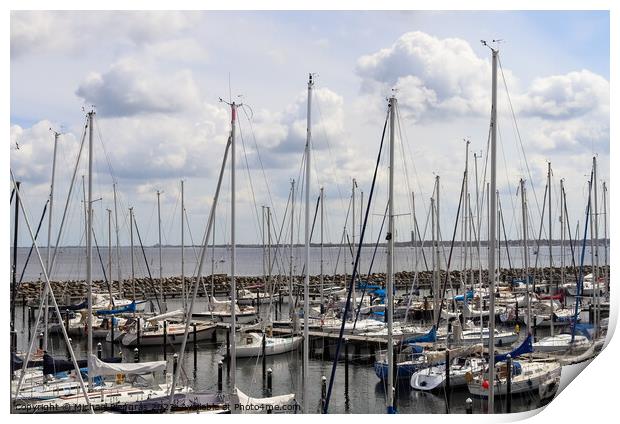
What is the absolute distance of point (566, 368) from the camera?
1909 centimetres

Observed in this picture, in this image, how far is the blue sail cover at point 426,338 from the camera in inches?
1041

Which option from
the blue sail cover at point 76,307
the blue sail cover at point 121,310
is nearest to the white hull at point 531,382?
the blue sail cover at point 121,310

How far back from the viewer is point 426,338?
1056 inches

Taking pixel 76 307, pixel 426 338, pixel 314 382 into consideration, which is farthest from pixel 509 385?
pixel 76 307

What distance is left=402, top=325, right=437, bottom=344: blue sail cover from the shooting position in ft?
86.7

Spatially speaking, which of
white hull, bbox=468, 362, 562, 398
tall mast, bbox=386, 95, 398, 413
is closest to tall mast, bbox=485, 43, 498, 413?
tall mast, bbox=386, 95, 398, 413

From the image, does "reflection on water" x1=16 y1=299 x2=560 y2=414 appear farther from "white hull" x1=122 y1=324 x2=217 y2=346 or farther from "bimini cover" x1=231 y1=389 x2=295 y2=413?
"bimini cover" x1=231 y1=389 x2=295 y2=413

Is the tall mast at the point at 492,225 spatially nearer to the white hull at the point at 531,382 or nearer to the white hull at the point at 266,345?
the white hull at the point at 531,382

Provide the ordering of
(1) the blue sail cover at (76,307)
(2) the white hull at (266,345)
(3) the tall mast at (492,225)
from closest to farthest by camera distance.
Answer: (3) the tall mast at (492,225)
(2) the white hull at (266,345)
(1) the blue sail cover at (76,307)

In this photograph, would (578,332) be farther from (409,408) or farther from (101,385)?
(101,385)
